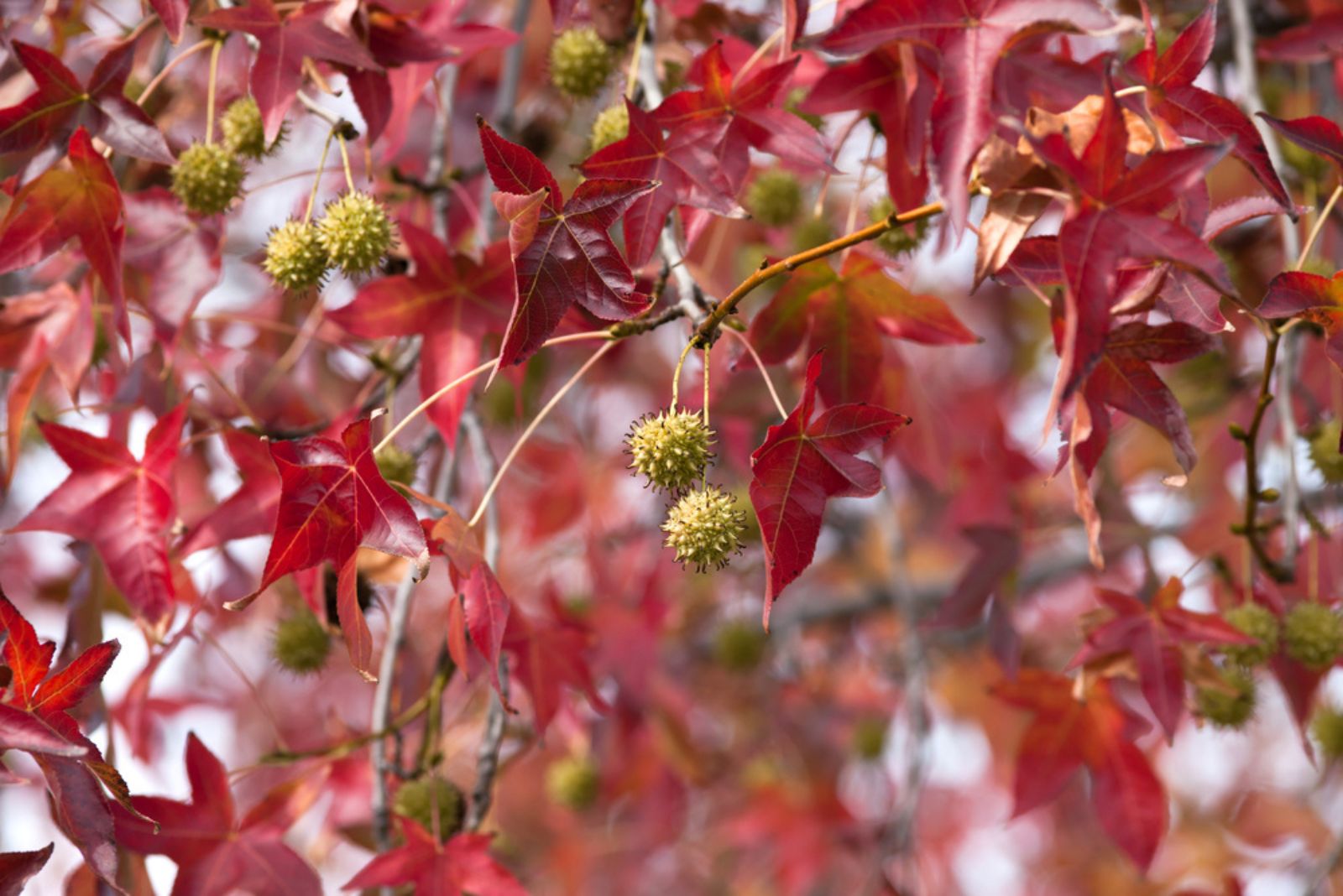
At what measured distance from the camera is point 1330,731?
9.07 feet

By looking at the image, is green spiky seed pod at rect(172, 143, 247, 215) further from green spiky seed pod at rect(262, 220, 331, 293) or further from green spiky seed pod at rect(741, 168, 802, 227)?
green spiky seed pod at rect(741, 168, 802, 227)

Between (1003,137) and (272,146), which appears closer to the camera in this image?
(1003,137)

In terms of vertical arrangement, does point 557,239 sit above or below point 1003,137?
below

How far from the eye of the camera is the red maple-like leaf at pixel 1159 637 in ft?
5.96

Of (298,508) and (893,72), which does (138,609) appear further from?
(893,72)

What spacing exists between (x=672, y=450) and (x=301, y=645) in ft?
3.99

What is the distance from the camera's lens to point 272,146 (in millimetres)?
1811

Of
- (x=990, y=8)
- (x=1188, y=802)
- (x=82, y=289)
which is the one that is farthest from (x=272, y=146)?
(x=1188, y=802)

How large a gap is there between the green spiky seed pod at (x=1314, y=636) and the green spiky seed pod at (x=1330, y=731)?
0.90 meters

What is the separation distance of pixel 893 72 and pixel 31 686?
1.37m

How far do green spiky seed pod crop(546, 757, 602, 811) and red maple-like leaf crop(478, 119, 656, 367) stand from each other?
2.18 m

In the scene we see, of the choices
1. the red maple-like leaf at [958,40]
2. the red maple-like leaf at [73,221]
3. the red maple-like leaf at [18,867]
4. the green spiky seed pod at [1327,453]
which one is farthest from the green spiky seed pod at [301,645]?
the green spiky seed pod at [1327,453]

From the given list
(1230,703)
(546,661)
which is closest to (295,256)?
(546,661)

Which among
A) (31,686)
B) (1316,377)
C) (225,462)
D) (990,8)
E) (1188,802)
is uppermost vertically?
(990,8)
